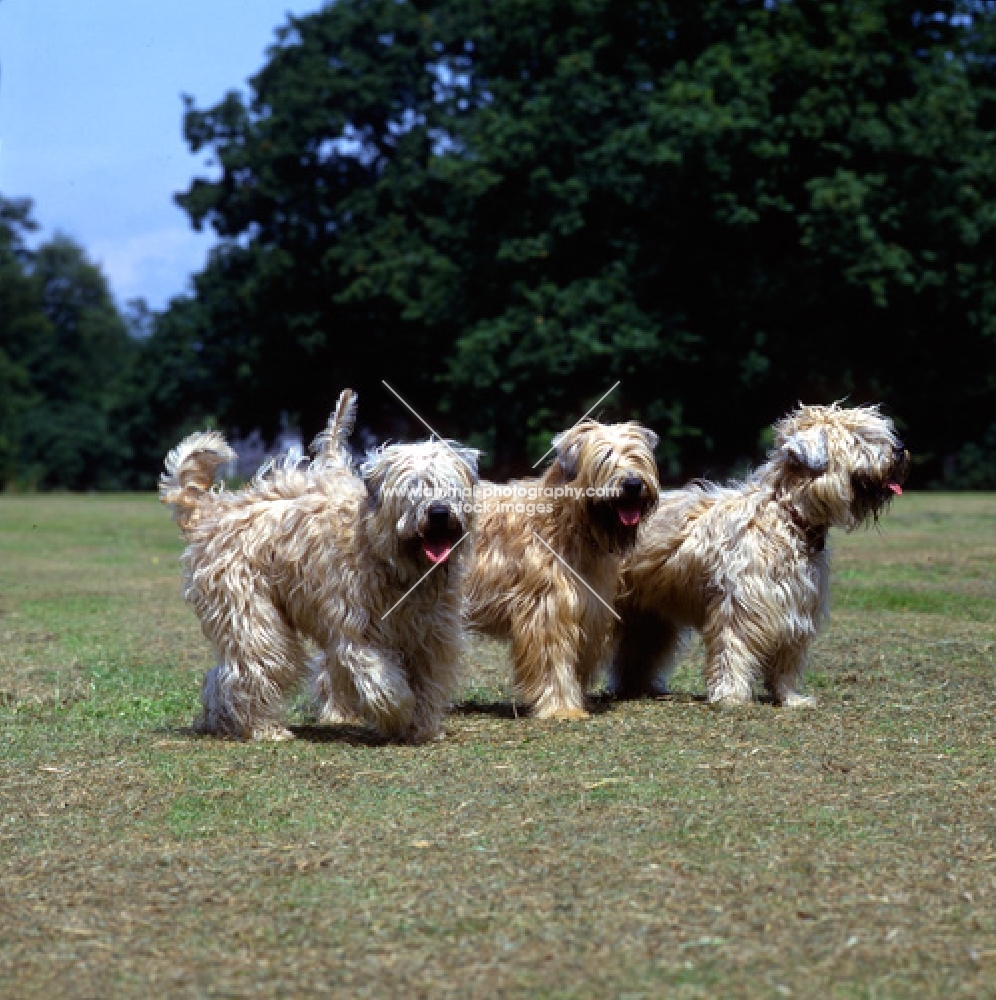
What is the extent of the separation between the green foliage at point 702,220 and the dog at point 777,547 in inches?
954

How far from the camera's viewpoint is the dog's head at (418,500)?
774 cm

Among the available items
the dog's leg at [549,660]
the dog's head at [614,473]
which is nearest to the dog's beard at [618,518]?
the dog's head at [614,473]

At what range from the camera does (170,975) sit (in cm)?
470

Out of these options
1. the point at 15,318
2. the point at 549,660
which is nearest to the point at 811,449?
the point at 549,660

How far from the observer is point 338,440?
358 inches

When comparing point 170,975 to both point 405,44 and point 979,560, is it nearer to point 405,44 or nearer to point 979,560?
point 979,560

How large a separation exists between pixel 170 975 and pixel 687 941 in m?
1.49

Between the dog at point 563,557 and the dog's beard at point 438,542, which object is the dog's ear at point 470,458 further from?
the dog at point 563,557

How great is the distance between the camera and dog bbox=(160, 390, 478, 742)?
310 inches

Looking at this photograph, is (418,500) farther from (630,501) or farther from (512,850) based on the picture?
(512,850)

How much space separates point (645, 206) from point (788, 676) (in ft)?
87.8

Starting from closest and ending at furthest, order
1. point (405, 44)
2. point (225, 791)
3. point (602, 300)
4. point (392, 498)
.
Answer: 1. point (225, 791)
2. point (392, 498)
3. point (602, 300)
4. point (405, 44)

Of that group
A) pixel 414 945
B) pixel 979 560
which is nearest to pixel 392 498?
pixel 414 945

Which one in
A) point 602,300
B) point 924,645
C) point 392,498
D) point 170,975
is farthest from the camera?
point 602,300
